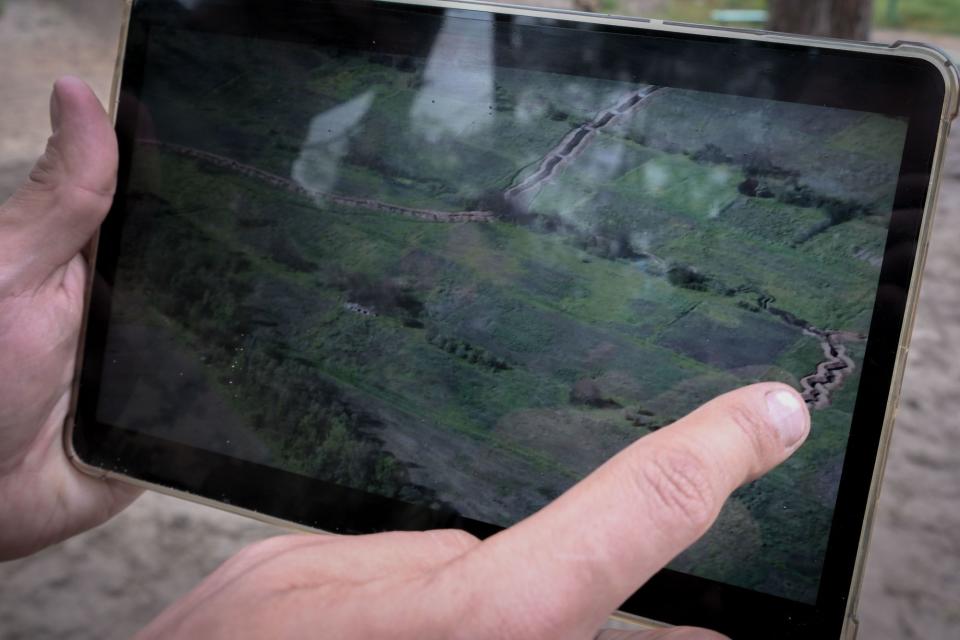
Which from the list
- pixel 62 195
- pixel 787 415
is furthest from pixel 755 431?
pixel 62 195

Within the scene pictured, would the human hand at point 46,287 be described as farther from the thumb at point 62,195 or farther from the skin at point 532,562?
the skin at point 532,562

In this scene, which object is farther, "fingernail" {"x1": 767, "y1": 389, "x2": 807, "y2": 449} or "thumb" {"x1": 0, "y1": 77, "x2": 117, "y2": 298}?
"thumb" {"x1": 0, "y1": 77, "x2": 117, "y2": 298}

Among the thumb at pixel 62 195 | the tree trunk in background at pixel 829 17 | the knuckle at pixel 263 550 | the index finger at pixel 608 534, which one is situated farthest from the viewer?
the tree trunk in background at pixel 829 17

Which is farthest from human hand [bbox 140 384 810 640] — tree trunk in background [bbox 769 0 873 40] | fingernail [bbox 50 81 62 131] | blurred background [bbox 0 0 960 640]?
A: tree trunk in background [bbox 769 0 873 40]

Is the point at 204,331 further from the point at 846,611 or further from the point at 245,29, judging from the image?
the point at 846,611

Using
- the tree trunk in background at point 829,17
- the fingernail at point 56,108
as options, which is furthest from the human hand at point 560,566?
the tree trunk in background at point 829,17

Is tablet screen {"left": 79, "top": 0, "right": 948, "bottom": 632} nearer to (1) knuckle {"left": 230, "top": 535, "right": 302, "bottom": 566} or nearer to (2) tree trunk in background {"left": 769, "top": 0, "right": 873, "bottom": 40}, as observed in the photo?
(1) knuckle {"left": 230, "top": 535, "right": 302, "bottom": 566}

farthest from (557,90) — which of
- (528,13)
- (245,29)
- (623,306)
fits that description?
(245,29)

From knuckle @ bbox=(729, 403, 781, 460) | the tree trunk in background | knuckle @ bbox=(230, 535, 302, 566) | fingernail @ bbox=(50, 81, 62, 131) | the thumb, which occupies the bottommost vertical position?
knuckle @ bbox=(230, 535, 302, 566)
